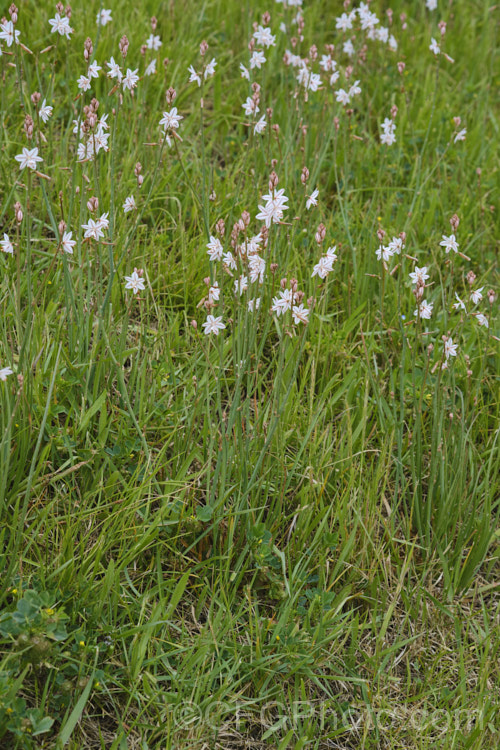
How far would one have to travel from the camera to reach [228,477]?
243 centimetres

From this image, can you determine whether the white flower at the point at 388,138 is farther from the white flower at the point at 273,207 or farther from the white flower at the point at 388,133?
the white flower at the point at 273,207

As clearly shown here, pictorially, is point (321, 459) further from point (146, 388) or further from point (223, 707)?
point (223, 707)

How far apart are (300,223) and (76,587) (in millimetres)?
2050

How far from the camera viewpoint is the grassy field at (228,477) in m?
2.09

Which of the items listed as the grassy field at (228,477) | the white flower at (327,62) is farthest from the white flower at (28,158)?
the white flower at (327,62)

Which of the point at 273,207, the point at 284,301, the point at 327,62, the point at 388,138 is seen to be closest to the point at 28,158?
the point at 273,207

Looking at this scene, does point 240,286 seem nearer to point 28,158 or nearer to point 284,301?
point 284,301

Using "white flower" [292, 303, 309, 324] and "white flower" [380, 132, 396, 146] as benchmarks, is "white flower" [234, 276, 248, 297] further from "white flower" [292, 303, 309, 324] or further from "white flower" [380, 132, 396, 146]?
"white flower" [380, 132, 396, 146]

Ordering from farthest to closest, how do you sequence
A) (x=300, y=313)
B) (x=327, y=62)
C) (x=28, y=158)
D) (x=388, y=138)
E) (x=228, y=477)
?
(x=388, y=138), (x=327, y=62), (x=228, y=477), (x=300, y=313), (x=28, y=158)

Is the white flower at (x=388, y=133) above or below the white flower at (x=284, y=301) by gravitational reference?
above

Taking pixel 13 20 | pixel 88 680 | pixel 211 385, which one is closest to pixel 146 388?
pixel 211 385

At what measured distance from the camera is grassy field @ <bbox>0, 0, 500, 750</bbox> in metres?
2.09

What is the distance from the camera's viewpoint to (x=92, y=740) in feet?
6.61

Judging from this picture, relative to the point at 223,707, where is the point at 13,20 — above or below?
above
